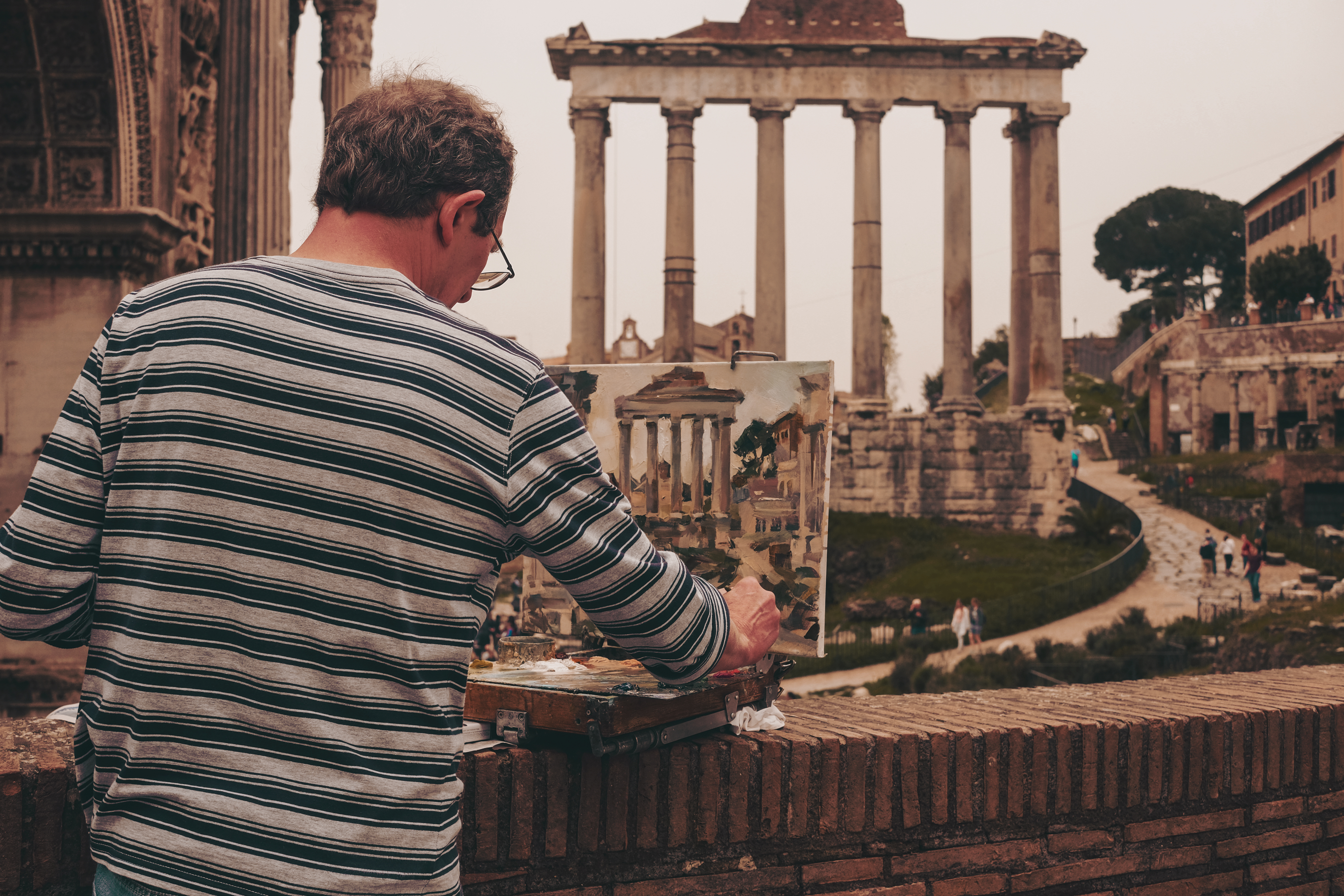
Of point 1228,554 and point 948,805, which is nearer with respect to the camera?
point 948,805

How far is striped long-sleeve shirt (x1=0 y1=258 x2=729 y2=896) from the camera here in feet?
5.69

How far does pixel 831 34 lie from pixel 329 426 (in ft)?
111

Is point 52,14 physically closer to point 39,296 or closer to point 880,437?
point 39,296

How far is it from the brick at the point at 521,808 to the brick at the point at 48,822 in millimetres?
834

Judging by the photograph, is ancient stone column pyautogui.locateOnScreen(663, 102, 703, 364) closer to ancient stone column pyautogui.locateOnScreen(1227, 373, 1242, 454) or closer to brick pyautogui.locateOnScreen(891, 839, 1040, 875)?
brick pyautogui.locateOnScreen(891, 839, 1040, 875)

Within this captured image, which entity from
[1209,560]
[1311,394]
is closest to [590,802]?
[1209,560]

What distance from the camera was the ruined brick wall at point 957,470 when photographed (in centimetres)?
3275

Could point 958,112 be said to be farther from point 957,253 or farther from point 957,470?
point 957,470

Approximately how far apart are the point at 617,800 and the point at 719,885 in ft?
1.12

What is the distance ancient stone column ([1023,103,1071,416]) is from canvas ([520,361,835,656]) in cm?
3087

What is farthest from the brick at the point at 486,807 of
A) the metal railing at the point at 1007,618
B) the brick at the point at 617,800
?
the metal railing at the point at 1007,618

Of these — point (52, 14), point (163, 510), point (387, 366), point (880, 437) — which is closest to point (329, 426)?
point (387, 366)

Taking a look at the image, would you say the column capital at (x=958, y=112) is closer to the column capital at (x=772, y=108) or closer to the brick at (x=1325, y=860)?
the column capital at (x=772, y=108)

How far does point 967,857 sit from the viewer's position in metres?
2.88
